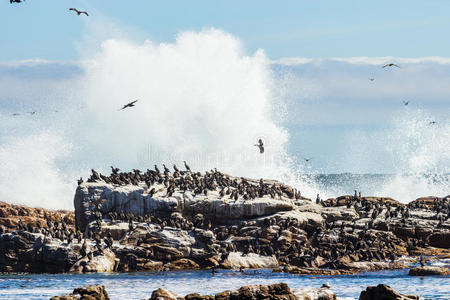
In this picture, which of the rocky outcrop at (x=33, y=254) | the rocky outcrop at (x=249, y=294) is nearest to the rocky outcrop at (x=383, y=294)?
the rocky outcrop at (x=249, y=294)

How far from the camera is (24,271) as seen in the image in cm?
6319

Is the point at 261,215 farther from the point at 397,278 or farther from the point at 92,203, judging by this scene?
the point at 397,278

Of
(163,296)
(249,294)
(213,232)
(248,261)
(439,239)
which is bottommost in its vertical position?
(163,296)

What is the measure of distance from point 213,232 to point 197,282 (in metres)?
17.3

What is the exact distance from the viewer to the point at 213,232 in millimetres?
68188

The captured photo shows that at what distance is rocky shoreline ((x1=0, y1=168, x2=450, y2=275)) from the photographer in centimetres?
6109

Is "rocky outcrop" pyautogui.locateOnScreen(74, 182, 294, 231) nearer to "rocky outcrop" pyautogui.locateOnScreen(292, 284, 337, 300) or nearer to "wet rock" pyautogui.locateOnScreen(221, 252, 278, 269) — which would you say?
"wet rock" pyautogui.locateOnScreen(221, 252, 278, 269)

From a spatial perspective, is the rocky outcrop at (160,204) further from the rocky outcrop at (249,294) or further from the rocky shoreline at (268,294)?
the rocky shoreline at (268,294)

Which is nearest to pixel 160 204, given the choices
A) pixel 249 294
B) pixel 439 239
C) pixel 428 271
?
pixel 439 239

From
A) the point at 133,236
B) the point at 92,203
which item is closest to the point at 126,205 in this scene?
the point at 92,203

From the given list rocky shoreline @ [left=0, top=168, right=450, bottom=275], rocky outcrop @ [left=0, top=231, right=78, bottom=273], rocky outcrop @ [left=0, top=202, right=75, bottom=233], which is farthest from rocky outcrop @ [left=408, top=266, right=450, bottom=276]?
rocky outcrop @ [left=0, top=202, right=75, bottom=233]

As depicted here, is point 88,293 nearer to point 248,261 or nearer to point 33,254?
point 248,261

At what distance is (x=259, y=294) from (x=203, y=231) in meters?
31.5

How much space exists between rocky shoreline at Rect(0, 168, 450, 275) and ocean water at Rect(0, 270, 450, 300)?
3201 millimetres
